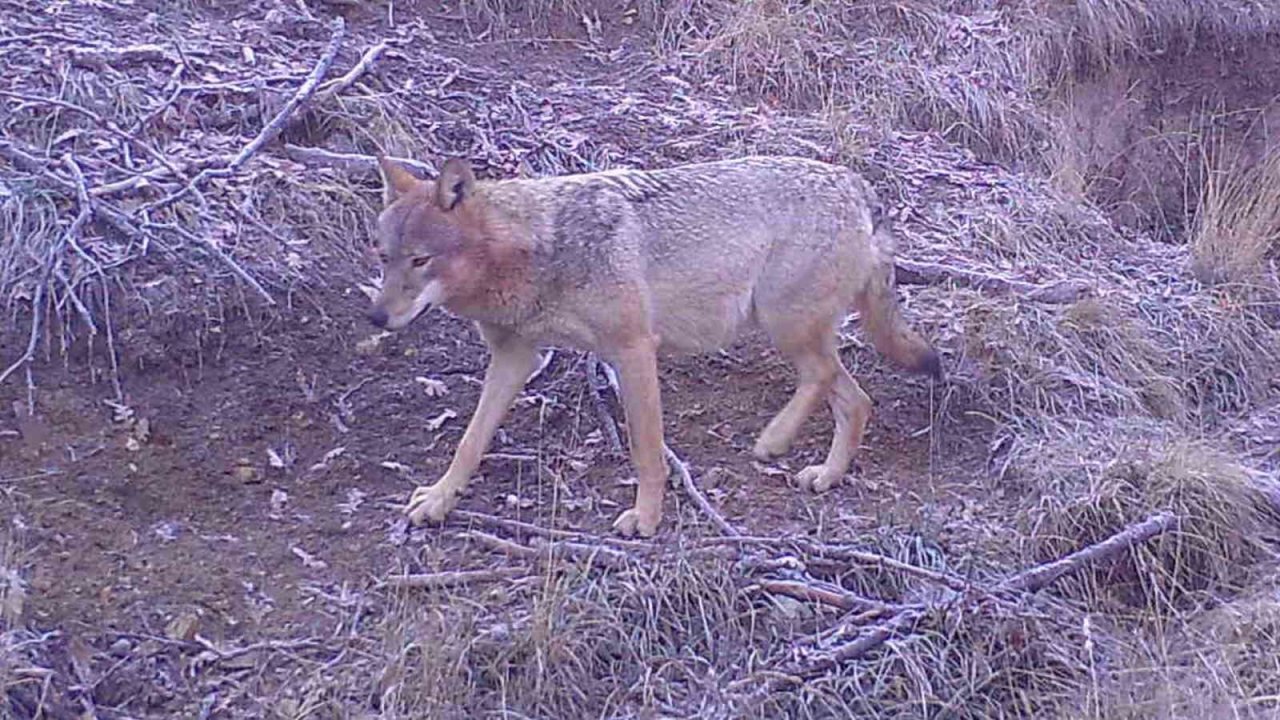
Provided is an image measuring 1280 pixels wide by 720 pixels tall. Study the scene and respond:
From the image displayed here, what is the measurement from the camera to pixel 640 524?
555cm

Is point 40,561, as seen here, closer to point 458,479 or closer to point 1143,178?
point 458,479

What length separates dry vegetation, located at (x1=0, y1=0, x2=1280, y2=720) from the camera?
4.88 meters

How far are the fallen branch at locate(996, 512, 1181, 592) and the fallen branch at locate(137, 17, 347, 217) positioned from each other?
3532 mm

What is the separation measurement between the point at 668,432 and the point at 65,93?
2976 mm

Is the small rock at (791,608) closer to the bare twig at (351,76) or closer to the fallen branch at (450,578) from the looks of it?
the fallen branch at (450,578)

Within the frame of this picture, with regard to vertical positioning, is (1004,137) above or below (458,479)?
below

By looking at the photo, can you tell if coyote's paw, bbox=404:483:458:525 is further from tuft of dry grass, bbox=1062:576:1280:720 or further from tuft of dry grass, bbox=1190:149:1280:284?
tuft of dry grass, bbox=1190:149:1280:284

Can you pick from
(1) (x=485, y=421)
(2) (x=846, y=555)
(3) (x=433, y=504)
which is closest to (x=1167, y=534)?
(2) (x=846, y=555)

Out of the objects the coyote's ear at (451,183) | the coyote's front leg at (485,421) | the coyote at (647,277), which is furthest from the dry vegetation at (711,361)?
the coyote's ear at (451,183)

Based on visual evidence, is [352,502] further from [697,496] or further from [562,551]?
[697,496]

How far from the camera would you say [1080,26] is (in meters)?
10.0

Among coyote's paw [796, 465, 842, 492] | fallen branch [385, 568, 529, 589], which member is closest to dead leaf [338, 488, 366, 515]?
fallen branch [385, 568, 529, 589]

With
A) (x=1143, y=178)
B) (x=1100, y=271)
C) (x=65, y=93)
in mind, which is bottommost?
(x=1143, y=178)

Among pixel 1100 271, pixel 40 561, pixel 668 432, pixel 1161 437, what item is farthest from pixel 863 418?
pixel 40 561
